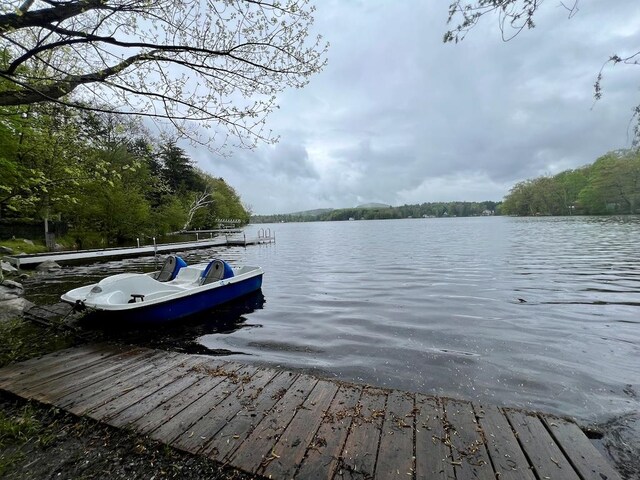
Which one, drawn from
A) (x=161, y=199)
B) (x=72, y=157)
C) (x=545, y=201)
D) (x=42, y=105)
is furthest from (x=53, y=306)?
(x=545, y=201)

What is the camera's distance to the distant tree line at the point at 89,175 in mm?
6277

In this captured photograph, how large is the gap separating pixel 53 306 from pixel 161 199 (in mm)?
35965

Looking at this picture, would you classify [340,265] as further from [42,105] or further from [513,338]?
[42,105]

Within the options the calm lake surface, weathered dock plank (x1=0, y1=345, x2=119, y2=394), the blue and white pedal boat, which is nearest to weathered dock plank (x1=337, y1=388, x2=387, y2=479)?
the calm lake surface

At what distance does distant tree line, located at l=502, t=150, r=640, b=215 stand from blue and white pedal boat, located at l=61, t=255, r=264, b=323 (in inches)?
2884

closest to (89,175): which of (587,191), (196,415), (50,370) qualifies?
(50,370)

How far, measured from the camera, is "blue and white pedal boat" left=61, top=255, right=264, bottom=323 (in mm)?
6230

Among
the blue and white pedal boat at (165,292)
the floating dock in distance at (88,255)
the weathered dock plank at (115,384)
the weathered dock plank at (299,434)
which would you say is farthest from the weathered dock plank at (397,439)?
the floating dock in distance at (88,255)

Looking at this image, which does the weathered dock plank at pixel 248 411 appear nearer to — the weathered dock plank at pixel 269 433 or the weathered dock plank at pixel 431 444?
the weathered dock plank at pixel 269 433

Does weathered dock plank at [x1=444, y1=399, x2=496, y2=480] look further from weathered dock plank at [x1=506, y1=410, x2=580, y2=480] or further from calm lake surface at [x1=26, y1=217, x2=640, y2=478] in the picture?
calm lake surface at [x1=26, y1=217, x2=640, y2=478]

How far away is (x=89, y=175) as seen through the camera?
8875 mm

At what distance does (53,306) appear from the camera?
7879mm

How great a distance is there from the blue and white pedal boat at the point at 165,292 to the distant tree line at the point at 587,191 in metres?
73.3

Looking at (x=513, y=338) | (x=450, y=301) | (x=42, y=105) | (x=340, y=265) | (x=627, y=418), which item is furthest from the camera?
Answer: (x=340, y=265)
